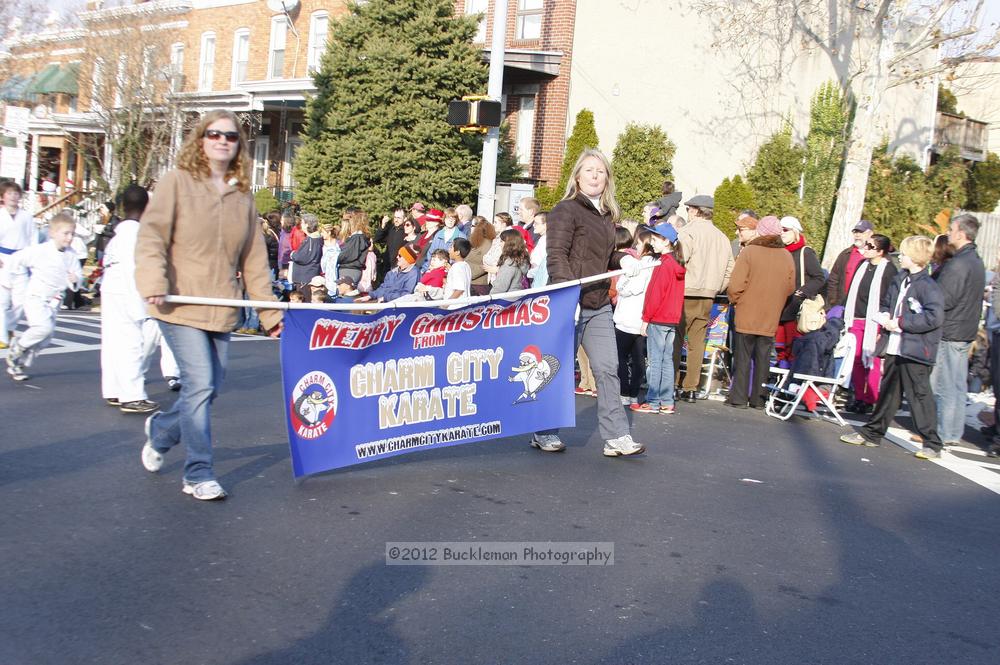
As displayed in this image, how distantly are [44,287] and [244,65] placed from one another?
1116 inches

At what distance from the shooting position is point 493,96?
16625mm

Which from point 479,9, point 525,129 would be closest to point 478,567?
point 525,129

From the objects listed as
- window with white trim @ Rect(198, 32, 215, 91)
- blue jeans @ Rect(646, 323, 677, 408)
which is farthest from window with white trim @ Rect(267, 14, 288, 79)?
blue jeans @ Rect(646, 323, 677, 408)

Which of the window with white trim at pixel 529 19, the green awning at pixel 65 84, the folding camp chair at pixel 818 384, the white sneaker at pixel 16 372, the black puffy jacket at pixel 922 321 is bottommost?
the white sneaker at pixel 16 372

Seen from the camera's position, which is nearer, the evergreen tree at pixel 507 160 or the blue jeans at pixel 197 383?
the blue jeans at pixel 197 383

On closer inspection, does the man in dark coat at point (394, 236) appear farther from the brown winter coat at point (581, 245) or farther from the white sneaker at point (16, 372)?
the brown winter coat at point (581, 245)

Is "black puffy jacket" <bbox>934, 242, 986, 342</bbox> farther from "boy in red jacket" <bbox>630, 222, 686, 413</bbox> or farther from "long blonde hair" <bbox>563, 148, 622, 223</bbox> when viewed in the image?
"long blonde hair" <bbox>563, 148, 622, 223</bbox>

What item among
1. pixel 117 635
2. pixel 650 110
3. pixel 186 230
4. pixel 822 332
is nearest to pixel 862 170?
pixel 650 110

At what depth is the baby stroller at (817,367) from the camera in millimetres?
10672

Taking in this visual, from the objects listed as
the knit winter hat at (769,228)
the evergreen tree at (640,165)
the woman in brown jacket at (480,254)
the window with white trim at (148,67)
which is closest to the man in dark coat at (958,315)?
the knit winter hat at (769,228)

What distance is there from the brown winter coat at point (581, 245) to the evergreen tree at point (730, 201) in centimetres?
1892

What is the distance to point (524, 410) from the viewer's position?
7.30 metres

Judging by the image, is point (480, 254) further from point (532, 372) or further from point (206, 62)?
point (206, 62)

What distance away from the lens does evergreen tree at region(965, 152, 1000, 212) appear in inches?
1332
